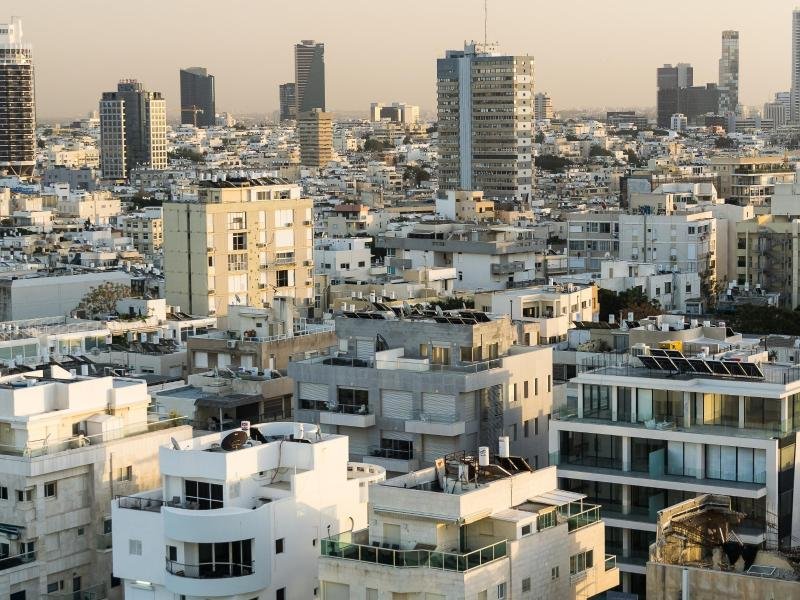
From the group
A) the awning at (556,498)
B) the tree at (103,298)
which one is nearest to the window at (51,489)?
the awning at (556,498)

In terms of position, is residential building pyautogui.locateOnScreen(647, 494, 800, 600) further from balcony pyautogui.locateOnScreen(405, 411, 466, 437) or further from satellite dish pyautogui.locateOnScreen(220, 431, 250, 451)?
balcony pyautogui.locateOnScreen(405, 411, 466, 437)

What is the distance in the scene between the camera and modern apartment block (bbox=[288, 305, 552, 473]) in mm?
35250

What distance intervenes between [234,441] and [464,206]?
8754cm

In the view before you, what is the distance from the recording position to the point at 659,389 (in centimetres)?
3294

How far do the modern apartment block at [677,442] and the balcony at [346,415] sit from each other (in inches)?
155

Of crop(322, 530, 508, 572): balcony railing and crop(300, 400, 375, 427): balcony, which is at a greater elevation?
crop(300, 400, 375, 427): balcony

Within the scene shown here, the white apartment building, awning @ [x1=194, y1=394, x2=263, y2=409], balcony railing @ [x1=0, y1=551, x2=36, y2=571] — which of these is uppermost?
the white apartment building

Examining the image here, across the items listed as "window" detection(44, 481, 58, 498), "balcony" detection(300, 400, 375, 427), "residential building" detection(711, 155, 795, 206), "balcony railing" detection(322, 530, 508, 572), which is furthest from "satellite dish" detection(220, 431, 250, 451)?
"residential building" detection(711, 155, 795, 206)

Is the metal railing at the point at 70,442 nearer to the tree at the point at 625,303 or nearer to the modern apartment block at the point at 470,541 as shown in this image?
the modern apartment block at the point at 470,541

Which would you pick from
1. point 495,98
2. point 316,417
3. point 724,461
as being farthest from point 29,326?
point 495,98

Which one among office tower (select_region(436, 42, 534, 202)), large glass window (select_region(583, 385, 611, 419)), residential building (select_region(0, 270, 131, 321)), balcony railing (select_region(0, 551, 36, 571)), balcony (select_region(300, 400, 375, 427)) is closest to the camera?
balcony railing (select_region(0, 551, 36, 571))

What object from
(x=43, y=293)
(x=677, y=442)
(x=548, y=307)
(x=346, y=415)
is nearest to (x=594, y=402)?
(x=677, y=442)

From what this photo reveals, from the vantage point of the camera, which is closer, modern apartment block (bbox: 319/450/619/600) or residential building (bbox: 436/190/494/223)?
modern apartment block (bbox: 319/450/619/600)

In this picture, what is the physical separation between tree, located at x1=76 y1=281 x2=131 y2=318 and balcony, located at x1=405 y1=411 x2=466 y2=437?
27734 millimetres
